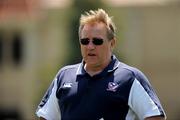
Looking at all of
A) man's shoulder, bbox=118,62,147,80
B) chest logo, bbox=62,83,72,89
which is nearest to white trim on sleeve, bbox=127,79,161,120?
man's shoulder, bbox=118,62,147,80

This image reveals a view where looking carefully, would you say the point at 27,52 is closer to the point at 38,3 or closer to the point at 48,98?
the point at 38,3

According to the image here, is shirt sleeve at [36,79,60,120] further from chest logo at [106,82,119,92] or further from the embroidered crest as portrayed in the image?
chest logo at [106,82,119,92]

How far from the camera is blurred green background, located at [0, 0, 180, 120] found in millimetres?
47500

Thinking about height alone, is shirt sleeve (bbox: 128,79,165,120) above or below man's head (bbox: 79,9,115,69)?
below

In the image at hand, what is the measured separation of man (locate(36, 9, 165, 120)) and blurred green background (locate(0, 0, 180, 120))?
35.4 meters

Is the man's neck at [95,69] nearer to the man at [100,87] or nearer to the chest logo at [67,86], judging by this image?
the man at [100,87]

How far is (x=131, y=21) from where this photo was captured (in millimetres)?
51188

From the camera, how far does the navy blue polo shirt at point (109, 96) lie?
814cm

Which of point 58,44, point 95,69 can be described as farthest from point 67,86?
point 58,44

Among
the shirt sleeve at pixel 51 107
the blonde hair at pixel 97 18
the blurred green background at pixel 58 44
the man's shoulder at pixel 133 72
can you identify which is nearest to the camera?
the man's shoulder at pixel 133 72

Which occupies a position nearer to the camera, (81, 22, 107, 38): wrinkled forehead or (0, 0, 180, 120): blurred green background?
(81, 22, 107, 38): wrinkled forehead

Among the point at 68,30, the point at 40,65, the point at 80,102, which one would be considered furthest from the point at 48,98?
the point at 40,65

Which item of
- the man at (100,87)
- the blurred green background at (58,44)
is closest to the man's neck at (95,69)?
the man at (100,87)

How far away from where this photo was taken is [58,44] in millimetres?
50531
